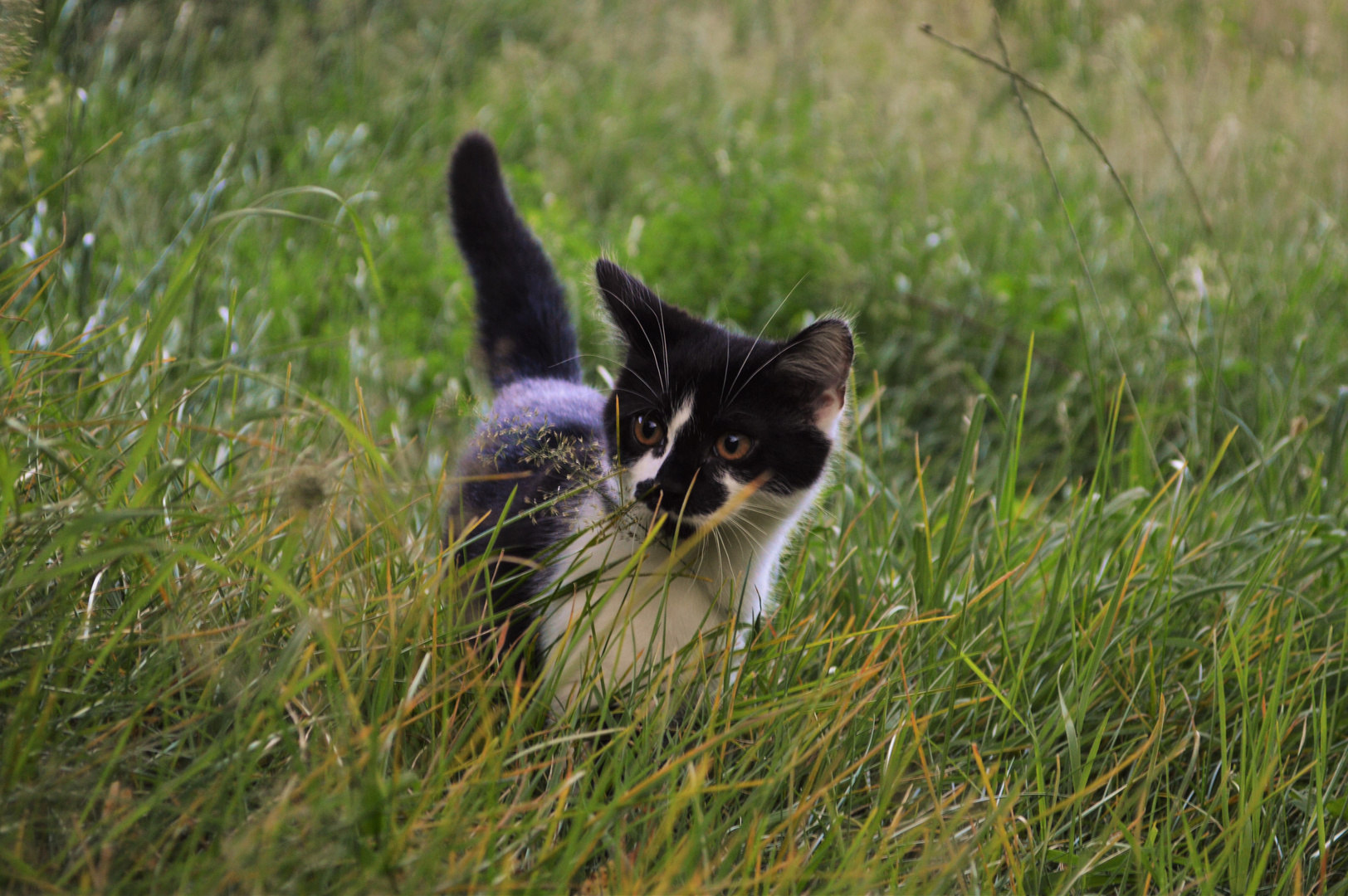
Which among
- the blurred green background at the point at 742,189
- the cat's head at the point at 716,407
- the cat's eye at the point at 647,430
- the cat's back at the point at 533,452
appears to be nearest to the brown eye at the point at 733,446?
the cat's head at the point at 716,407

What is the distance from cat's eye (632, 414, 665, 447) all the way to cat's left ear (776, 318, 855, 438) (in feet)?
0.92

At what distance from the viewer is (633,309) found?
2043 millimetres

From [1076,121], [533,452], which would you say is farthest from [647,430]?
[1076,121]

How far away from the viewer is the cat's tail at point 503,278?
2477mm

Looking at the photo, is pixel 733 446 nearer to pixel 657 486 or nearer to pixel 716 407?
pixel 716 407

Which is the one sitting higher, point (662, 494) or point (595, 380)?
point (662, 494)

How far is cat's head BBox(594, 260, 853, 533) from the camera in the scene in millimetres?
1848

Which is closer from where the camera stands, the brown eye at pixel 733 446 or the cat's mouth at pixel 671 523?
the cat's mouth at pixel 671 523

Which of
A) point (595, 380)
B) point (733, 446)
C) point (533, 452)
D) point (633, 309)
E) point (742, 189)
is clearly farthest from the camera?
point (742, 189)

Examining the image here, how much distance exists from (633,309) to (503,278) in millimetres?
632

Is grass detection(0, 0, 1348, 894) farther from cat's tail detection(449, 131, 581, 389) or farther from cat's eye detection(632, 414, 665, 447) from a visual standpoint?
cat's eye detection(632, 414, 665, 447)

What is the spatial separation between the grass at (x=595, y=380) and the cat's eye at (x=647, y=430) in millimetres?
382

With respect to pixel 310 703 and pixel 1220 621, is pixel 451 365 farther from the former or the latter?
pixel 1220 621

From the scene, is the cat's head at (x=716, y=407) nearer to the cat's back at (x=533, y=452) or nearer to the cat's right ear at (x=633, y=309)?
the cat's right ear at (x=633, y=309)
